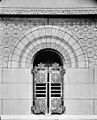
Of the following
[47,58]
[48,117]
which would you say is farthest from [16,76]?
[48,117]

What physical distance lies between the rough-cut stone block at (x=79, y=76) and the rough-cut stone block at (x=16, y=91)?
1600 mm

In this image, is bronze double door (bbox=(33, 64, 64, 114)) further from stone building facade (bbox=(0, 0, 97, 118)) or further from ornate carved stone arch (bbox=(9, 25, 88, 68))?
ornate carved stone arch (bbox=(9, 25, 88, 68))

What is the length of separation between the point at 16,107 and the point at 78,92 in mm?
2421

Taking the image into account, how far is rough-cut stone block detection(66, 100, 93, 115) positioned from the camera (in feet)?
36.0

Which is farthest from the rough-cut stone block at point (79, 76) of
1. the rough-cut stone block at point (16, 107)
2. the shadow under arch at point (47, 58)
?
the rough-cut stone block at point (16, 107)

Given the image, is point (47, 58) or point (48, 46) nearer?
point (48, 46)

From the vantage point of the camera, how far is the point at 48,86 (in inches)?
449

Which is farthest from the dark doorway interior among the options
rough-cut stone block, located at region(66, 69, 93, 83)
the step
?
the step

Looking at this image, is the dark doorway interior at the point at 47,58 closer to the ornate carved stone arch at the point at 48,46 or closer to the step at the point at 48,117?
the ornate carved stone arch at the point at 48,46

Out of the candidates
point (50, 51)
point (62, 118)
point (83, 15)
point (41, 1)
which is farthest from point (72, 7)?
point (62, 118)

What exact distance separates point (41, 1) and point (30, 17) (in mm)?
749

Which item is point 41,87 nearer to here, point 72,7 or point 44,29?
point 44,29

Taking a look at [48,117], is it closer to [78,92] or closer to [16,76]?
[78,92]

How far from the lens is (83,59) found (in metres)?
11.1
